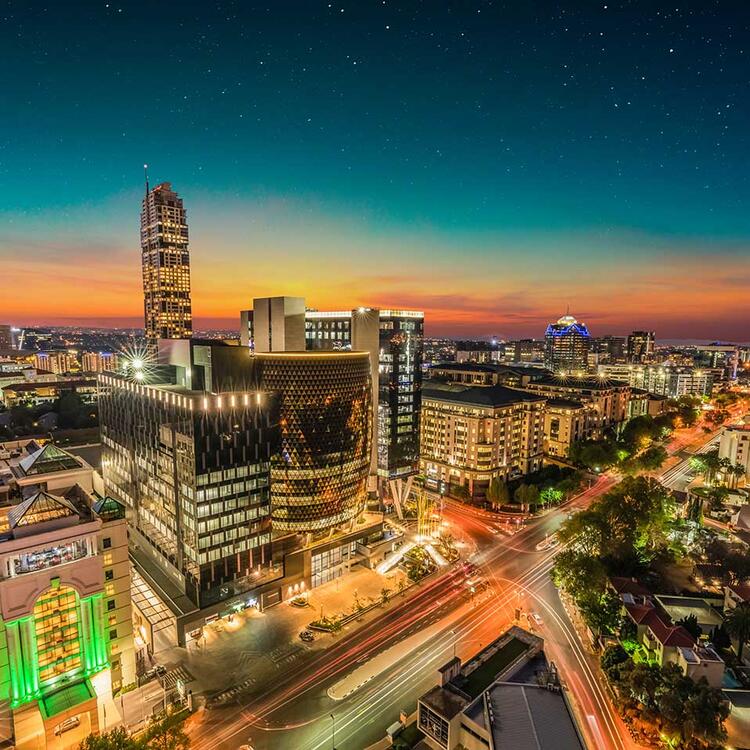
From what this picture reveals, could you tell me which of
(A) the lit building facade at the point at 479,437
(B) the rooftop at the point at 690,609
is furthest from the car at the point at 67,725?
(A) the lit building facade at the point at 479,437

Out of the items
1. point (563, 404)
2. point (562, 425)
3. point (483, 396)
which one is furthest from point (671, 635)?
point (563, 404)

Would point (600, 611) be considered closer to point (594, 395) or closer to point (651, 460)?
point (651, 460)

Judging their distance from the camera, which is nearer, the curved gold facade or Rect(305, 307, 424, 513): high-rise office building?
the curved gold facade

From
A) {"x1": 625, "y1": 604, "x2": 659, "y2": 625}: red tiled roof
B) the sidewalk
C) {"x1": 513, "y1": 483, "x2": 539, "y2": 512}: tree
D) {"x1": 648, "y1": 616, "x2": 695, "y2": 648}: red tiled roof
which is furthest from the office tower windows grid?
{"x1": 648, "y1": 616, "x2": 695, "y2": 648}: red tiled roof

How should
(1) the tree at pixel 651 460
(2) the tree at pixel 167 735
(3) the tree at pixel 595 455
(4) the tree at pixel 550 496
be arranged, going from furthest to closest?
(3) the tree at pixel 595 455 < (1) the tree at pixel 651 460 < (4) the tree at pixel 550 496 < (2) the tree at pixel 167 735

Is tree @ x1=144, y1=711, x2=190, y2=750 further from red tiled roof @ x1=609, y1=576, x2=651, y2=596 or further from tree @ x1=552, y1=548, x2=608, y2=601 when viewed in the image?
red tiled roof @ x1=609, y1=576, x2=651, y2=596

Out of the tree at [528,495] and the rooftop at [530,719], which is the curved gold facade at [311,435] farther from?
the tree at [528,495]

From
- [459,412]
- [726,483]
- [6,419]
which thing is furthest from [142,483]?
[726,483]
